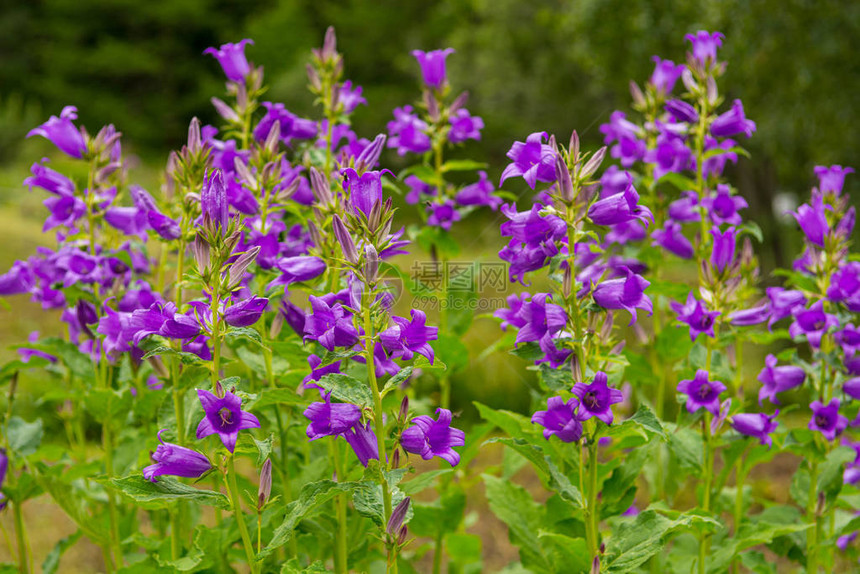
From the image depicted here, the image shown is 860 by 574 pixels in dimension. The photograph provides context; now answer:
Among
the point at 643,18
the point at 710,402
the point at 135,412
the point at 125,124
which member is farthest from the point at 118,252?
the point at 125,124

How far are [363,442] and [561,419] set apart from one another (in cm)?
55

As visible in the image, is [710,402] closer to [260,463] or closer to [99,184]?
[260,463]

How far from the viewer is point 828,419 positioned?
2773 mm

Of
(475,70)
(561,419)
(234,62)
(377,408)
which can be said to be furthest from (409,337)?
(475,70)

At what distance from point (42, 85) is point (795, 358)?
2718cm

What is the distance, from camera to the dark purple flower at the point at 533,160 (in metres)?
2.04

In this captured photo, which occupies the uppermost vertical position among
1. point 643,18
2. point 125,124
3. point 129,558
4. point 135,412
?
point 125,124

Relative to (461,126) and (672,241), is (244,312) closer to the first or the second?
(461,126)

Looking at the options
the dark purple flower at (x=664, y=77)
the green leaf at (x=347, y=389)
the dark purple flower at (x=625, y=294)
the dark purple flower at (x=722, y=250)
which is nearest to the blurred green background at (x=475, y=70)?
the dark purple flower at (x=664, y=77)

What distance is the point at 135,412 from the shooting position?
291 centimetres

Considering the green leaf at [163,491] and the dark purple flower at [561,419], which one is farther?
the dark purple flower at [561,419]

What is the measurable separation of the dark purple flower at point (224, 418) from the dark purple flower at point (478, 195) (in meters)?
1.71

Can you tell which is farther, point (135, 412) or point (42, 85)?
point (42, 85)

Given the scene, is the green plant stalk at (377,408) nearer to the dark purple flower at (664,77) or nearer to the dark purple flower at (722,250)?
the dark purple flower at (722,250)
